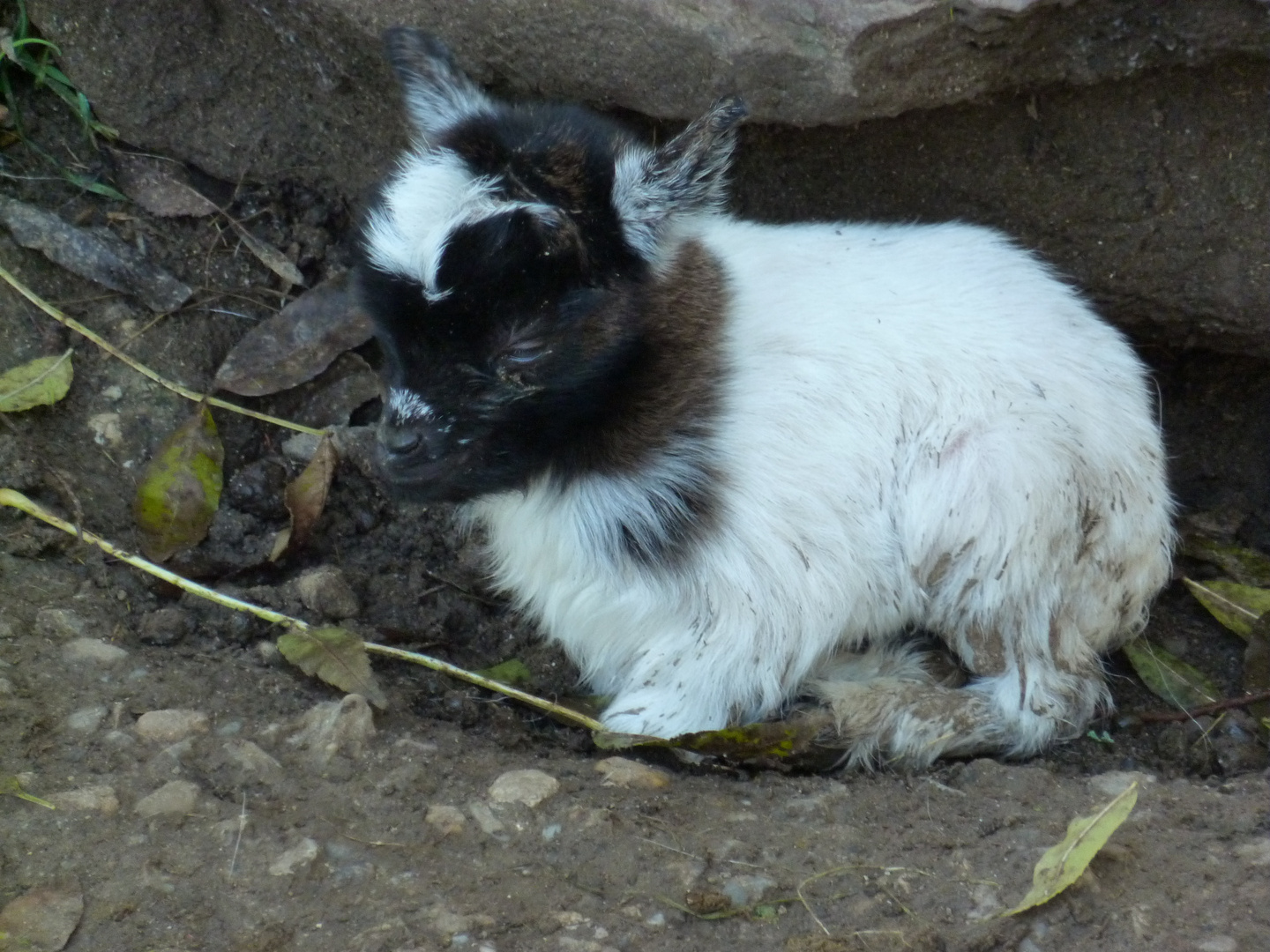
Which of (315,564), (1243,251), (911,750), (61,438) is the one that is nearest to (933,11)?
(1243,251)

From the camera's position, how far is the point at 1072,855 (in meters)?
2.29

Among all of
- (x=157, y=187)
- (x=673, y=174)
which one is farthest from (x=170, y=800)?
(x=157, y=187)

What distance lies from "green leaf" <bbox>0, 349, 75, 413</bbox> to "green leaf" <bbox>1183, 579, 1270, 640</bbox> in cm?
333

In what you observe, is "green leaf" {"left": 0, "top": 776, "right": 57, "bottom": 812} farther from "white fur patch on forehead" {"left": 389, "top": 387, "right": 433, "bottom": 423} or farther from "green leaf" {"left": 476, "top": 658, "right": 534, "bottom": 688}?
"green leaf" {"left": 476, "top": 658, "right": 534, "bottom": 688}

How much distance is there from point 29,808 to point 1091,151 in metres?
3.11

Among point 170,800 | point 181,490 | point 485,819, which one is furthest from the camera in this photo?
point 181,490

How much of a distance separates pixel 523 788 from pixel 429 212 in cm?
126

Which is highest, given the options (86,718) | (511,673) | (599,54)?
(599,54)

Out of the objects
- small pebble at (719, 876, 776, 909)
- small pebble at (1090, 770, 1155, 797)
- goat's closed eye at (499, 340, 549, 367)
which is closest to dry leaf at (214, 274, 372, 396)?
goat's closed eye at (499, 340, 549, 367)

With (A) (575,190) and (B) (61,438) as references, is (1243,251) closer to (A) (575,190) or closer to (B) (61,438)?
(A) (575,190)

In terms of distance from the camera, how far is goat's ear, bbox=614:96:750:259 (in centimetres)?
270

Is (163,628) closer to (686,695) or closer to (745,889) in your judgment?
(686,695)

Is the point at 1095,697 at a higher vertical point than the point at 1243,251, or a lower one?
lower

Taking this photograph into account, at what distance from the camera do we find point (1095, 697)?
338 cm
